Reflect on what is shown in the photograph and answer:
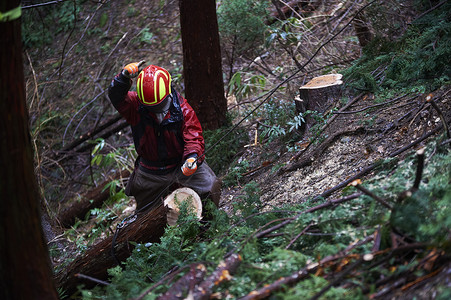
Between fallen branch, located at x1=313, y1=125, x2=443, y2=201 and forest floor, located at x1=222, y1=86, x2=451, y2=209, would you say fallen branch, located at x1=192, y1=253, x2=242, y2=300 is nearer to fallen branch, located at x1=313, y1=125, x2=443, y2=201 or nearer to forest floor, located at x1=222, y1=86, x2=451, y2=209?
fallen branch, located at x1=313, y1=125, x2=443, y2=201

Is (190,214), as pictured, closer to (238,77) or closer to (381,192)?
(381,192)

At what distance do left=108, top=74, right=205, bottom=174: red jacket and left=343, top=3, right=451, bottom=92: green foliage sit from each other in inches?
86.9

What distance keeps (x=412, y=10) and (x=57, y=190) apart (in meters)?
6.99

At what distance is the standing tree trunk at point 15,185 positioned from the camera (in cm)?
224

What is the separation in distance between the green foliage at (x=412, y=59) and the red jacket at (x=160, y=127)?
2208 millimetres

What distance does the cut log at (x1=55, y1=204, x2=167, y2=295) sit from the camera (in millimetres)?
4270

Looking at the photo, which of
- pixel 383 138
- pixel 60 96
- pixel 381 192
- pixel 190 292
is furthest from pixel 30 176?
pixel 60 96

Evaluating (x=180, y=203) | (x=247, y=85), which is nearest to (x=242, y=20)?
(x=247, y=85)

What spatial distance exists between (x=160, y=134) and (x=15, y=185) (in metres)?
2.74

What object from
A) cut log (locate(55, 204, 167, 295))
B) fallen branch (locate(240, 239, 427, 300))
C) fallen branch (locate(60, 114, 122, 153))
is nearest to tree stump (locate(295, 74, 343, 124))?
→ cut log (locate(55, 204, 167, 295))

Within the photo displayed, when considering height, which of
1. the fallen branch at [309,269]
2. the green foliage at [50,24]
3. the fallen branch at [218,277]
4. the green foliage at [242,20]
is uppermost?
the green foliage at [50,24]

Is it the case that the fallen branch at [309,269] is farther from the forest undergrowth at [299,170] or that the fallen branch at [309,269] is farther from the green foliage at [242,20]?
the green foliage at [242,20]

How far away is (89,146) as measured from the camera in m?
9.22

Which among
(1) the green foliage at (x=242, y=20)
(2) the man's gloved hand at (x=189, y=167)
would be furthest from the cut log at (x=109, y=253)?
(1) the green foliage at (x=242, y=20)
